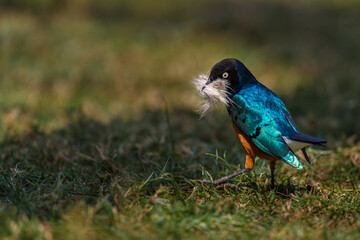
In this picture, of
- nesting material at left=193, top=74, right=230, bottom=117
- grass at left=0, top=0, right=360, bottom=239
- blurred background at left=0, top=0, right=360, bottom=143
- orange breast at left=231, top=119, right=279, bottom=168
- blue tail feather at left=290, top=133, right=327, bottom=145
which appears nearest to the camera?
grass at left=0, top=0, right=360, bottom=239

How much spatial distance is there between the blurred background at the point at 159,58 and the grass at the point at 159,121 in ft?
0.09

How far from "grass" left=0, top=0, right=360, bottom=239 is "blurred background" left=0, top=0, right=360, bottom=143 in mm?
29

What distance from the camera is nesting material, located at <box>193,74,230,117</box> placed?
A: 345cm

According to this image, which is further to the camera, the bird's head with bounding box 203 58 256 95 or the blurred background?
the blurred background

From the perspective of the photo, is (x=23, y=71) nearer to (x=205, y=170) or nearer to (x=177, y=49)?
(x=177, y=49)

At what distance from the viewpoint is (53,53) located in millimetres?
7340

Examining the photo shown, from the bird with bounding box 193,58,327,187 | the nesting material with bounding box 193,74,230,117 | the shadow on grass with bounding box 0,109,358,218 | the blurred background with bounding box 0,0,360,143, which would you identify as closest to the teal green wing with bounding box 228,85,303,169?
the bird with bounding box 193,58,327,187

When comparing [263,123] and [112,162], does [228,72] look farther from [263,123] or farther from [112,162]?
[112,162]

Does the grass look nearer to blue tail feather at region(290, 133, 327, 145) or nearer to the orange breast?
the orange breast

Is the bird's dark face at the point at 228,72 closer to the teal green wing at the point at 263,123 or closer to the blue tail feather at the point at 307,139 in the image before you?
the teal green wing at the point at 263,123

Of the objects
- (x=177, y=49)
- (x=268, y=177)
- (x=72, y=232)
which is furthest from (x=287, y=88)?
(x=72, y=232)

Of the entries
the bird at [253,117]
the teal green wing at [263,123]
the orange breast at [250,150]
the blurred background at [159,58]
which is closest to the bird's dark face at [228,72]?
the bird at [253,117]

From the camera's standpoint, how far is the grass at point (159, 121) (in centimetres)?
274

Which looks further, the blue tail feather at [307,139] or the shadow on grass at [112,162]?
the shadow on grass at [112,162]
